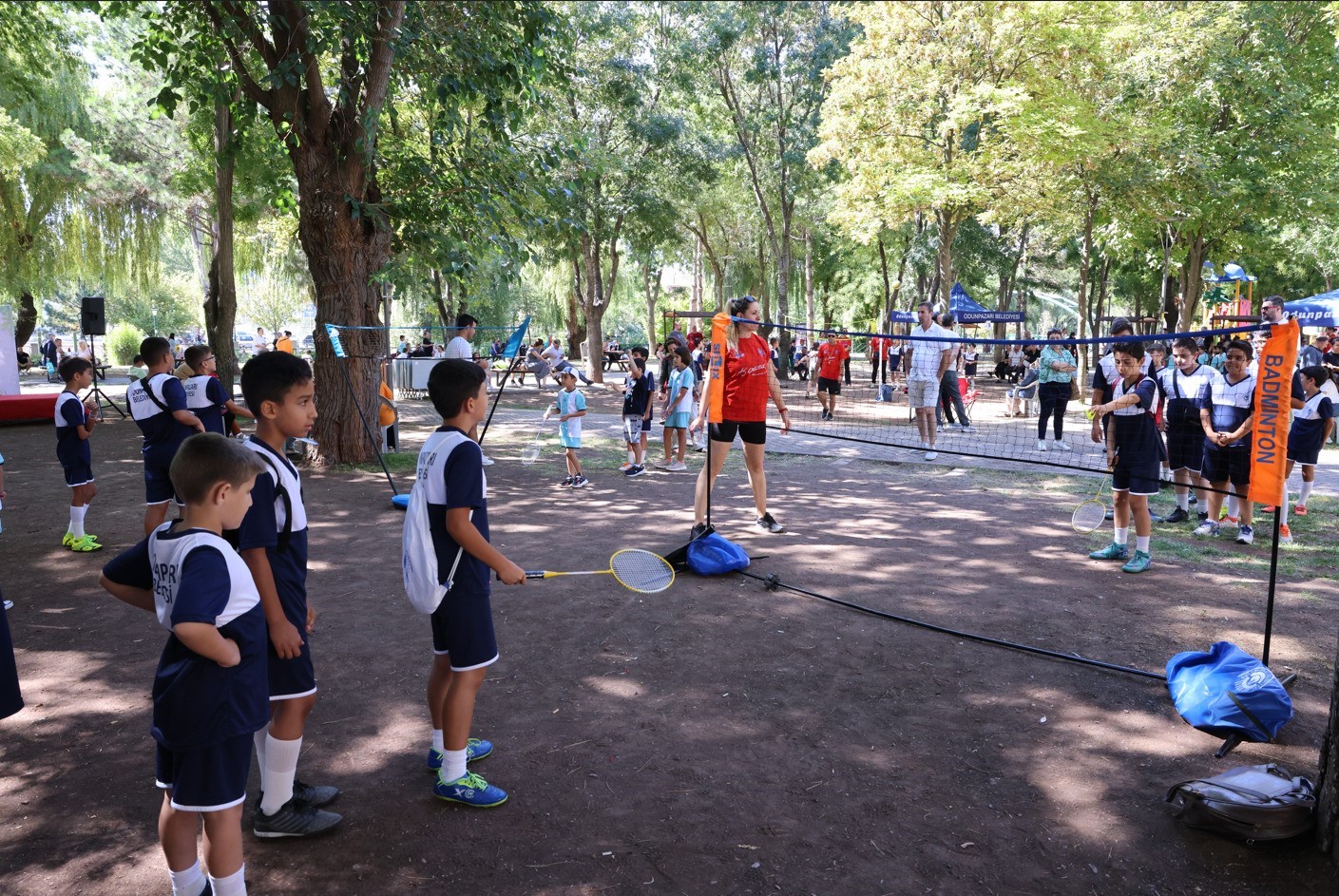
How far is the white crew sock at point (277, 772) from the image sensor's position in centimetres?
336

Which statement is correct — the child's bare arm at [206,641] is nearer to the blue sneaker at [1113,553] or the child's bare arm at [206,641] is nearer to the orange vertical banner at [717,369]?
the orange vertical banner at [717,369]

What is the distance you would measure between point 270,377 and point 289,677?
1.14 metres

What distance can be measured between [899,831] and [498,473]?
955cm

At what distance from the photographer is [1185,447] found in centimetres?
900

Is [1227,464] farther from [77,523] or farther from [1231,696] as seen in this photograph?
[77,523]

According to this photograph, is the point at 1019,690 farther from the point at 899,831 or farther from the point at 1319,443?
the point at 1319,443

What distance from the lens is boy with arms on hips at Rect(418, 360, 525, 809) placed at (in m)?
3.40

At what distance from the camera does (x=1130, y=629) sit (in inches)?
227

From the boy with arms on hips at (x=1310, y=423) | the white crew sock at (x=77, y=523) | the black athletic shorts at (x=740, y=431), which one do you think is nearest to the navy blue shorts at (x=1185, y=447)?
the boy with arms on hips at (x=1310, y=423)

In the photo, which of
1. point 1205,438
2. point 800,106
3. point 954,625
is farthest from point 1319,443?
point 800,106

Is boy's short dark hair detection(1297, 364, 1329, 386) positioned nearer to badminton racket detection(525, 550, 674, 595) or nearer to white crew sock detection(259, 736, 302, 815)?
badminton racket detection(525, 550, 674, 595)

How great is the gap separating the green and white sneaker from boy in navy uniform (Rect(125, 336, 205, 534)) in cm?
768

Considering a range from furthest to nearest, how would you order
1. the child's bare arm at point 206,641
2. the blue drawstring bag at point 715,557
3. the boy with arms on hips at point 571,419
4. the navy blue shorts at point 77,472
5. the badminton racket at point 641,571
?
the boy with arms on hips at point 571,419, the navy blue shorts at point 77,472, the blue drawstring bag at point 715,557, the badminton racket at point 641,571, the child's bare arm at point 206,641

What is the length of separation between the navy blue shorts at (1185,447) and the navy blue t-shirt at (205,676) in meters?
9.11
